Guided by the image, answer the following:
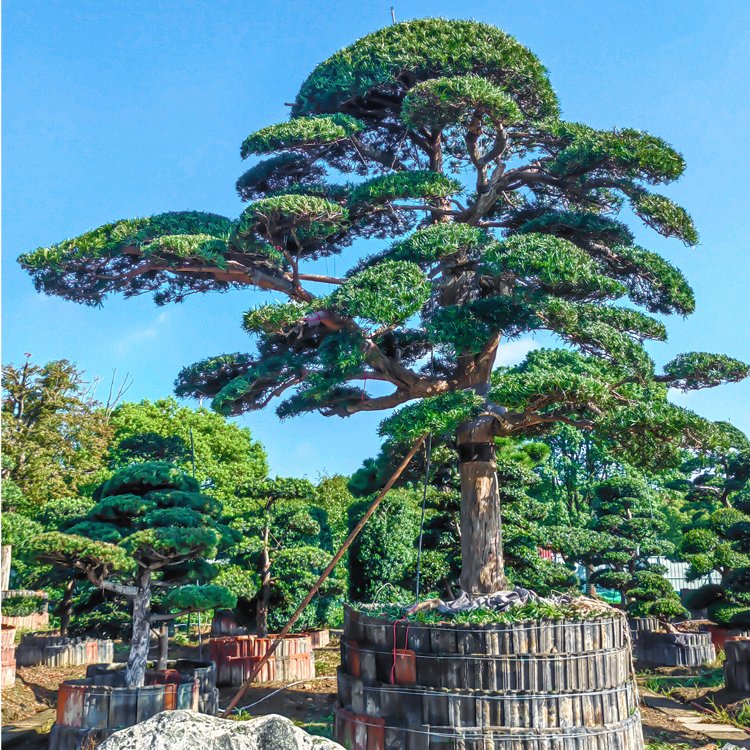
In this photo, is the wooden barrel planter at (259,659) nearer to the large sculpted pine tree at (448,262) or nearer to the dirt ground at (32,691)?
the dirt ground at (32,691)

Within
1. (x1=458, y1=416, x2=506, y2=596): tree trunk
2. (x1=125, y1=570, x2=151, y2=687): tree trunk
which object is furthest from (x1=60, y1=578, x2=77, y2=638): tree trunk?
(x1=458, y1=416, x2=506, y2=596): tree trunk

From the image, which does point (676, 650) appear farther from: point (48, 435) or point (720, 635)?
point (48, 435)

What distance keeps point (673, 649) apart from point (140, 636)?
10.0m

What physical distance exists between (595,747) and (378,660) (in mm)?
2046

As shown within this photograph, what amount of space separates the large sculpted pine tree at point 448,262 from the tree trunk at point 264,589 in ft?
13.9

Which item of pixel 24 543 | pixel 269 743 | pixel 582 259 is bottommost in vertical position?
pixel 269 743

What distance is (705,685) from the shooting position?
39.1 feet

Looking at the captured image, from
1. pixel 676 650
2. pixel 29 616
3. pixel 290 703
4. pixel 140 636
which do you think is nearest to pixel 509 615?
pixel 290 703

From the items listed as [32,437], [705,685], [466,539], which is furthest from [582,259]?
[32,437]

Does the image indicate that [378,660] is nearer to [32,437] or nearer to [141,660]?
[141,660]

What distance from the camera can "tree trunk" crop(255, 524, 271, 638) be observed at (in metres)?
13.5

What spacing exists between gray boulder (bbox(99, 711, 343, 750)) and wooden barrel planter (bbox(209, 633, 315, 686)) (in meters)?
8.13

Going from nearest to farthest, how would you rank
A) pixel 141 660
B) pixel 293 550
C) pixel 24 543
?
pixel 24 543 < pixel 141 660 < pixel 293 550

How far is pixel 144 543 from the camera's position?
856cm
